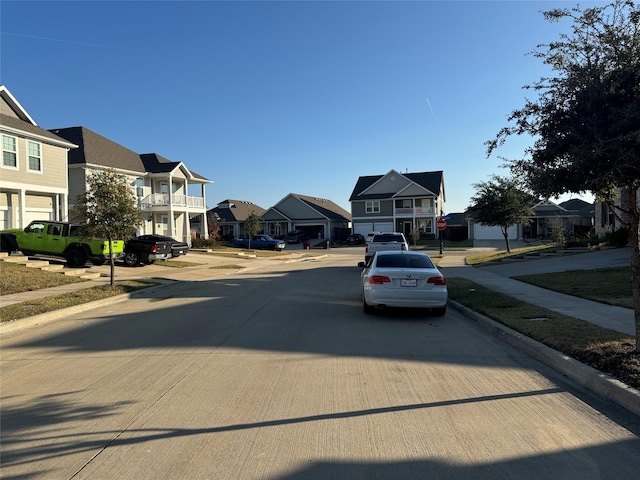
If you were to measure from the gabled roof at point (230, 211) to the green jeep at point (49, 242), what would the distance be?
43696mm

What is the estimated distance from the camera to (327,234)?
66.1 metres

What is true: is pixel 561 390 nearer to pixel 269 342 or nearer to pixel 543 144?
pixel 543 144

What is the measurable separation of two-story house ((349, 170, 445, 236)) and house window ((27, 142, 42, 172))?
139 feet

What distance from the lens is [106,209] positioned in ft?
48.8

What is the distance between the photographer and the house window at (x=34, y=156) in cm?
2403

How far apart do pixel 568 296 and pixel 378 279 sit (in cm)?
582

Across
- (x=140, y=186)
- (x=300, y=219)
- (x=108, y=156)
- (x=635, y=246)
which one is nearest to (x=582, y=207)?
(x=300, y=219)

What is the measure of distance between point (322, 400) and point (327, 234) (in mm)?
60861

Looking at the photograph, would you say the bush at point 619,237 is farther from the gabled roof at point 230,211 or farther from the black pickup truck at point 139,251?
the gabled roof at point 230,211

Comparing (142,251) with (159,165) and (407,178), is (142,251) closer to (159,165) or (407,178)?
(159,165)

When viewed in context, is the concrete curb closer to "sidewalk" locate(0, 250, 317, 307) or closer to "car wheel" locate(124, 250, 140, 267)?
"sidewalk" locate(0, 250, 317, 307)

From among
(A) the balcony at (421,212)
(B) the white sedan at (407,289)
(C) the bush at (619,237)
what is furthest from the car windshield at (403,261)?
(A) the balcony at (421,212)

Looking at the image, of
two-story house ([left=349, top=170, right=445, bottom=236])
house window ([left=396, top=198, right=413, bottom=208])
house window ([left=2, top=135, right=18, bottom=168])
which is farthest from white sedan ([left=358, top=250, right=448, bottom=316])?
house window ([left=396, top=198, right=413, bottom=208])

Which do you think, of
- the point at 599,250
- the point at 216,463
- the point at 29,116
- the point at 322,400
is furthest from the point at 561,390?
the point at 29,116
